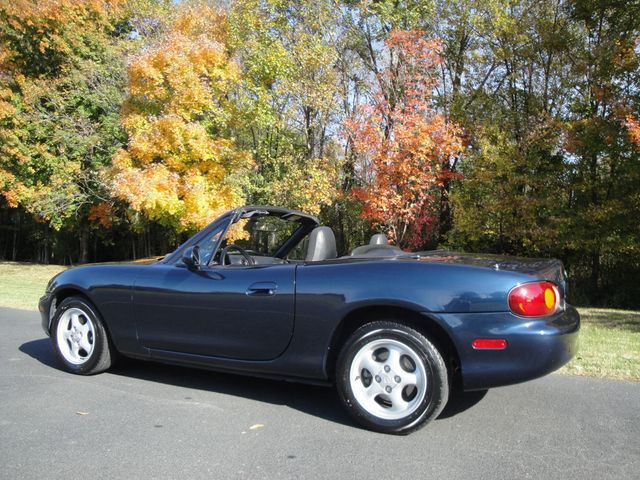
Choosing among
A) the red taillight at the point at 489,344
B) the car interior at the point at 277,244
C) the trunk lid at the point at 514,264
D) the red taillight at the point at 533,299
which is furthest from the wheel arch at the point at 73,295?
the red taillight at the point at 533,299

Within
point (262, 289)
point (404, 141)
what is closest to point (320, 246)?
point (262, 289)

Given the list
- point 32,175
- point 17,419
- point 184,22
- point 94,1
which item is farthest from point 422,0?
point 17,419

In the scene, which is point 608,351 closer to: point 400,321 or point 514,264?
point 514,264

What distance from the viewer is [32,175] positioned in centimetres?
2344

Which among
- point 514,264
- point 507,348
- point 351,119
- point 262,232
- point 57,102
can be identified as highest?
point 57,102

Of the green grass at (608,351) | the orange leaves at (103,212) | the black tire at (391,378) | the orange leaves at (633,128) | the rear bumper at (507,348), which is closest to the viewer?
the rear bumper at (507,348)

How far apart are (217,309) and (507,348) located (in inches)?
83.7

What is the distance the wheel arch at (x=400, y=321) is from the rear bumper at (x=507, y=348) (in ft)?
0.31

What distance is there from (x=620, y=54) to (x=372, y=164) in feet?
26.9

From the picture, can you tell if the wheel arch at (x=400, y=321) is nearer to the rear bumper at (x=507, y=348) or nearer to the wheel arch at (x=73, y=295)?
the rear bumper at (x=507, y=348)

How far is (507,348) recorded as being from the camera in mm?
3283

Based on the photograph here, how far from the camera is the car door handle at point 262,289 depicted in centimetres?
395

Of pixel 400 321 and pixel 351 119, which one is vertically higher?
pixel 351 119

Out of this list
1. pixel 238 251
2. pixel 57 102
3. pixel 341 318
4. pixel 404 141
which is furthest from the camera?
pixel 57 102
